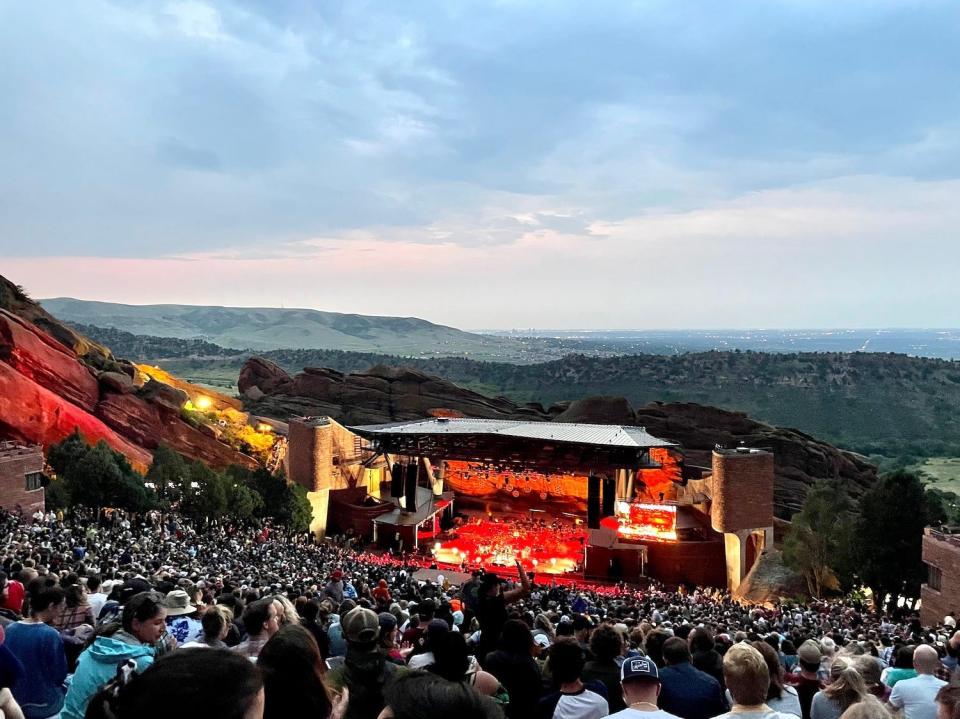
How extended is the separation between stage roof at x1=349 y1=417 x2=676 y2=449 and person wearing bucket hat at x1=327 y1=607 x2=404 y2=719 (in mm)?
31075

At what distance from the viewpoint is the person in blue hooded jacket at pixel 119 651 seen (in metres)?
4.23

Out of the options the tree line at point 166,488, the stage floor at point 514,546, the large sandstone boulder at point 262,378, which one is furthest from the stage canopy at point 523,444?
the large sandstone boulder at point 262,378

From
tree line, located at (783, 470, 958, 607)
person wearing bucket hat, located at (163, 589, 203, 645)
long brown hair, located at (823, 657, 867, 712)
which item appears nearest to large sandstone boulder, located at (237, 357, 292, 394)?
tree line, located at (783, 470, 958, 607)

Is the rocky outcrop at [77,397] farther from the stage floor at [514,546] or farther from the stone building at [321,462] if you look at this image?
the stage floor at [514,546]

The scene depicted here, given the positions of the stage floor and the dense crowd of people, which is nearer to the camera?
the dense crowd of people

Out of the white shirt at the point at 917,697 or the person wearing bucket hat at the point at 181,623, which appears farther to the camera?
the person wearing bucket hat at the point at 181,623

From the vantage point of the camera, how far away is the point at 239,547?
24625 mm

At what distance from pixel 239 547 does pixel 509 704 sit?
21.5 meters

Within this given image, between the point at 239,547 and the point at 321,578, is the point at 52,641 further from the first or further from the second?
the point at 239,547

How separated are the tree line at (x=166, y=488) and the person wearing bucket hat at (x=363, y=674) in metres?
31.3

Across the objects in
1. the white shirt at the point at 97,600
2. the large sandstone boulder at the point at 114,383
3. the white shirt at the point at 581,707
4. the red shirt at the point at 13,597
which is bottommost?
the large sandstone boulder at the point at 114,383

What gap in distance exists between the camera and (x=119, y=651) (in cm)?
443

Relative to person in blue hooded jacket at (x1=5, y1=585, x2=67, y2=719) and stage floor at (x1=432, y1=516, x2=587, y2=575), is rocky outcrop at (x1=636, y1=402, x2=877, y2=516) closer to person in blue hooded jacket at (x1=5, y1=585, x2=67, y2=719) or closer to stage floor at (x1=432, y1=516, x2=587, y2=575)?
stage floor at (x1=432, y1=516, x2=587, y2=575)

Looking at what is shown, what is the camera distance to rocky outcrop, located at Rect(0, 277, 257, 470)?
41.2 meters
